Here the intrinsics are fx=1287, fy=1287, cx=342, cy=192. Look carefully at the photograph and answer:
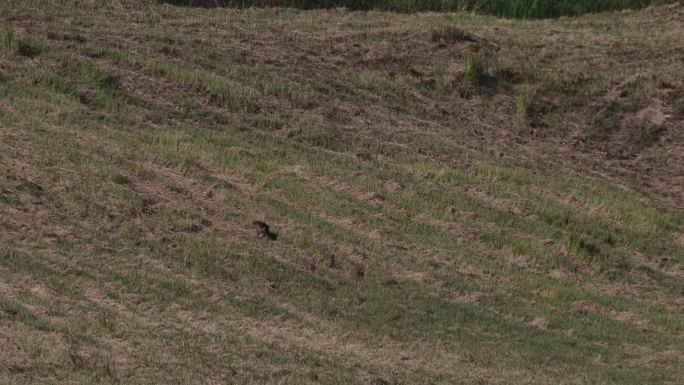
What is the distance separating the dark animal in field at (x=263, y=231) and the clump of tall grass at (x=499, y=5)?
34.1ft

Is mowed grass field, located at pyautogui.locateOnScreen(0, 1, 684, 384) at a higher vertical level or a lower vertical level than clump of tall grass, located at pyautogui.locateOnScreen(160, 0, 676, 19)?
lower

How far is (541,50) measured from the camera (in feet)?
78.5

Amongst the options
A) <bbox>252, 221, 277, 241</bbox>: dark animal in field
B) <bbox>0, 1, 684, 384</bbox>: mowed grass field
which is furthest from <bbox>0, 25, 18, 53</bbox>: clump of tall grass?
<bbox>252, 221, 277, 241</bbox>: dark animal in field

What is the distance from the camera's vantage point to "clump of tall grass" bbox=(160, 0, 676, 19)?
2572 centimetres

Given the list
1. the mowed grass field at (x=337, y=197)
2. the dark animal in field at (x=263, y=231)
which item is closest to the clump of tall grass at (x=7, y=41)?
the mowed grass field at (x=337, y=197)

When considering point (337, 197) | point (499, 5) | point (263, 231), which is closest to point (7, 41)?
point (337, 197)

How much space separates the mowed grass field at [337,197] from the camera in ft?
41.3

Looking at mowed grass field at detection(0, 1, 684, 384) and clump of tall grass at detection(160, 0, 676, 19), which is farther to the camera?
clump of tall grass at detection(160, 0, 676, 19)

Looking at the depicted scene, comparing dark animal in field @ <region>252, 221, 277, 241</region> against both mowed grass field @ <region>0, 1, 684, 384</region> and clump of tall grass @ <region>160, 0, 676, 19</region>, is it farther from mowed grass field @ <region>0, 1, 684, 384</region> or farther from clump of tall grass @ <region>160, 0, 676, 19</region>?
clump of tall grass @ <region>160, 0, 676, 19</region>

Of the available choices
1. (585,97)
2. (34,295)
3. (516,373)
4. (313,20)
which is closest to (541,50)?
(585,97)

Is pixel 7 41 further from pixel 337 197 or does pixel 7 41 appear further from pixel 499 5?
pixel 499 5

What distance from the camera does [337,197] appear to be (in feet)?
56.3

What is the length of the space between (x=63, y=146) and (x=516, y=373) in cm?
724

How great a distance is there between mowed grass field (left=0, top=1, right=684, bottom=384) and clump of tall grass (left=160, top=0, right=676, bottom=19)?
0.81 m
